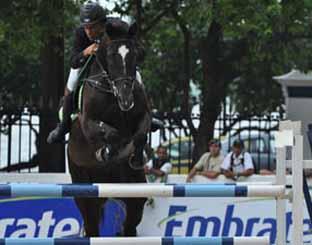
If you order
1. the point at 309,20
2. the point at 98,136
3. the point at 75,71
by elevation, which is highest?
the point at 309,20

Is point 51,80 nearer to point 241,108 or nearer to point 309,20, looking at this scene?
point 309,20

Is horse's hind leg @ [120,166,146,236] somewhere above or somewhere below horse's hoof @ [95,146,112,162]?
below

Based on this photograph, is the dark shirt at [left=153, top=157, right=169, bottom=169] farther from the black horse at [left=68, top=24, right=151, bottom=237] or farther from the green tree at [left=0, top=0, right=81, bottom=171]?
the black horse at [left=68, top=24, right=151, bottom=237]

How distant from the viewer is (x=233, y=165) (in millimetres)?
14875

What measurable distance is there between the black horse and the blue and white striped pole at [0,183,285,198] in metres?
2.42

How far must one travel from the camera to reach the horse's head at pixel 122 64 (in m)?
8.66

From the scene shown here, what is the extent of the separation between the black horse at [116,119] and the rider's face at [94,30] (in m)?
0.32

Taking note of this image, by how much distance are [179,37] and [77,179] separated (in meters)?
13.3

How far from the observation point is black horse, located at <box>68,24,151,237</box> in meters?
8.81

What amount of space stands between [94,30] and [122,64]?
0.81 meters

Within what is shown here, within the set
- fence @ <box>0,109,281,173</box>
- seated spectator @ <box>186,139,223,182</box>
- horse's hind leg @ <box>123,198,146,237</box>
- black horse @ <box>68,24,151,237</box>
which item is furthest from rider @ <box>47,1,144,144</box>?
fence @ <box>0,109,281,173</box>

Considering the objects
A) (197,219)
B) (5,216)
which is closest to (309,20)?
(197,219)

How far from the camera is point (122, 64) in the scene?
8867 millimetres

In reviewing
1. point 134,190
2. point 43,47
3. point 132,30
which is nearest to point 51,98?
point 43,47
